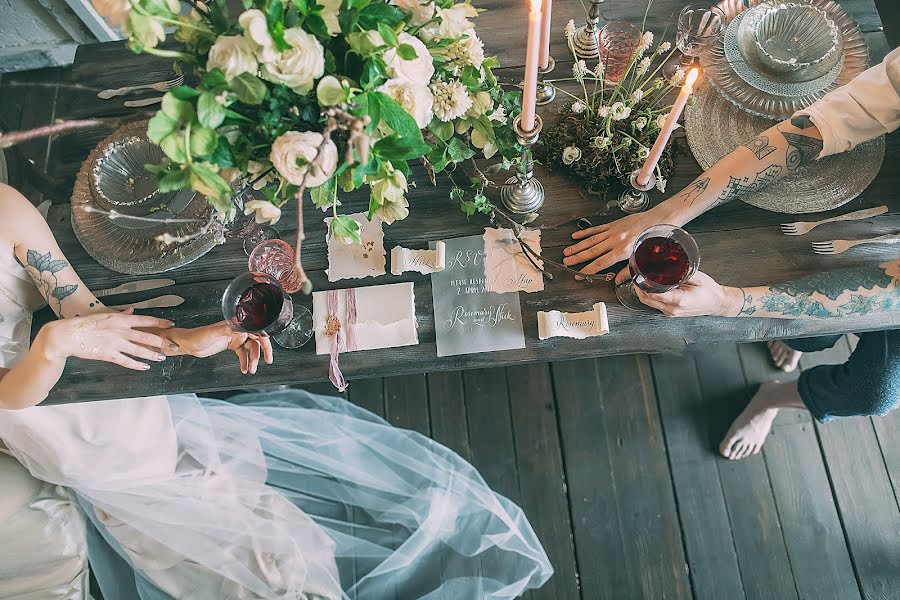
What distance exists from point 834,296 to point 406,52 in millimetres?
924

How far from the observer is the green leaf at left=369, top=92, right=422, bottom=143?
2.81 ft

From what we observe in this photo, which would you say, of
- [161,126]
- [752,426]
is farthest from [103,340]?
[752,426]

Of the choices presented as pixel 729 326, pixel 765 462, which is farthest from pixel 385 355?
pixel 765 462

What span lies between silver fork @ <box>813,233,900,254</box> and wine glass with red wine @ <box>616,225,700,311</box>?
30 centimetres

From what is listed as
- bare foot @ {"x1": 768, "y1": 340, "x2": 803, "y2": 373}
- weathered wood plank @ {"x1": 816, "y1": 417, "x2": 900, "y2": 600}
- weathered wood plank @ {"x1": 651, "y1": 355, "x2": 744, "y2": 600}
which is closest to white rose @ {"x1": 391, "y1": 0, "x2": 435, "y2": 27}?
weathered wood plank @ {"x1": 651, "y1": 355, "x2": 744, "y2": 600}

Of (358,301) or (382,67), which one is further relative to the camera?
(358,301)

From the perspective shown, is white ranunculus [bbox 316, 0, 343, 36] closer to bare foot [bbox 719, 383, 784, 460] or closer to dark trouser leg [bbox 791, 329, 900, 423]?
dark trouser leg [bbox 791, 329, 900, 423]

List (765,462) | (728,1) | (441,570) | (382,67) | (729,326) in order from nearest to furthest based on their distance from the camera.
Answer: (382,67)
(729,326)
(728,1)
(441,570)
(765,462)

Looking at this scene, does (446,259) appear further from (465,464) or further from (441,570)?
(441,570)

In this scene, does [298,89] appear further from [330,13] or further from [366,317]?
[366,317]

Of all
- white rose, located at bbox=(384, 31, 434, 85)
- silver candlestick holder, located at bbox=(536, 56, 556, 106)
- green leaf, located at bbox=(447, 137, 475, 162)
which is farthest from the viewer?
silver candlestick holder, located at bbox=(536, 56, 556, 106)

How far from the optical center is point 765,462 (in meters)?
1.98

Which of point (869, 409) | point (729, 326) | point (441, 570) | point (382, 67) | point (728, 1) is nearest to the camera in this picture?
point (382, 67)

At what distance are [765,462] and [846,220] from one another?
1.01 m
